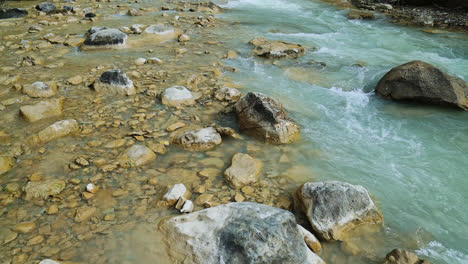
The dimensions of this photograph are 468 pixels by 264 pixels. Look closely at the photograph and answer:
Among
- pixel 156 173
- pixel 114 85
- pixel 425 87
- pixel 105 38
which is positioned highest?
pixel 425 87

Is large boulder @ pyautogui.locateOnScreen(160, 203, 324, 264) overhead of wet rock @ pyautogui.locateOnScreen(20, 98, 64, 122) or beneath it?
overhead

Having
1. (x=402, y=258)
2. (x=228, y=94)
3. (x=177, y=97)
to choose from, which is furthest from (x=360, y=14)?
(x=402, y=258)

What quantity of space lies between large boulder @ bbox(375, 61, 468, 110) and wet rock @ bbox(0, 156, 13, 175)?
566cm

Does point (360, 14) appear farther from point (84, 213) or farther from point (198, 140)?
point (84, 213)

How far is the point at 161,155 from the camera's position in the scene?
3.71 m

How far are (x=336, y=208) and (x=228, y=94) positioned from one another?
2.79m

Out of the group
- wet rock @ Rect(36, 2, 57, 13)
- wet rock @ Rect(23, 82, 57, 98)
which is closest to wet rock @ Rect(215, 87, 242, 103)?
wet rock @ Rect(23, 82, 57, 98)

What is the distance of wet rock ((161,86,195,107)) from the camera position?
4.79 m

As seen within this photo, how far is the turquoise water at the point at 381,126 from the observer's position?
3121 mm

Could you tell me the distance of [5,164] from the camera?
332 cm

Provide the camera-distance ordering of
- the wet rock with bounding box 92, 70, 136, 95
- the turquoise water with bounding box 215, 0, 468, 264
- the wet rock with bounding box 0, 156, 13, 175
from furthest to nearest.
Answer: the wet rock with bounding box 92, 70, 136, 95 < the wet rock with bounding box 0, 156, 13, 175 < the turquoise water with bounding box 215, 0, 468, 264

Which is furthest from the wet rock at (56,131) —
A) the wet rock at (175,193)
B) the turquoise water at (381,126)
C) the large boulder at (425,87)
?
the large boulder at (425,87)

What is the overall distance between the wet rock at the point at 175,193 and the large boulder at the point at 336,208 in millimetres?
1180

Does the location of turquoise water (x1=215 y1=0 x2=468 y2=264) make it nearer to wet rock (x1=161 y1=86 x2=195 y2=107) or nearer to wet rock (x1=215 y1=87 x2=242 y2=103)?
wet rock (x1=215 y1=87 x2=242 y2=103)
